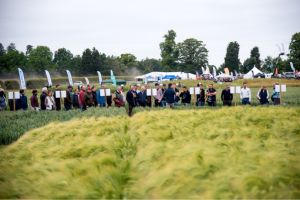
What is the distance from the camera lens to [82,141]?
25.6 feet

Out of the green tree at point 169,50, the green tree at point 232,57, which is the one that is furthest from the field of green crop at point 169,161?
the green tree at point 169,50

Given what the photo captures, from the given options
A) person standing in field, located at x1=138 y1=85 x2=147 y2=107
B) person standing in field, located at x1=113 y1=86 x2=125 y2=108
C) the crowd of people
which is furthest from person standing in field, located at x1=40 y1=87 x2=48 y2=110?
person standing in field, located at x1=138 y1=85 x2=147 y2=107

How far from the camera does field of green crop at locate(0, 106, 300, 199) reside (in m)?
4.76

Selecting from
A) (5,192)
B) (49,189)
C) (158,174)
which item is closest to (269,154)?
(158,174)

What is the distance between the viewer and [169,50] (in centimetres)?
11869

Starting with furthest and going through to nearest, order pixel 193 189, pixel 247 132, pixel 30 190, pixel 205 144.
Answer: pixel 247 132 < pixel 205 144 < pixel 30 190 < pixel 193 189

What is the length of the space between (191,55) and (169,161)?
123354 mm

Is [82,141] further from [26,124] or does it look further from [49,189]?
[26,124]

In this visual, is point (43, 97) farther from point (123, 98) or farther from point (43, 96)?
point (123, 98)

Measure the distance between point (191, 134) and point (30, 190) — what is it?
3379 millimetres

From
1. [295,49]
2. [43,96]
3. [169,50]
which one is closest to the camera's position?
[43,96]

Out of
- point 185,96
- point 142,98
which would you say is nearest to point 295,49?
point 185,96

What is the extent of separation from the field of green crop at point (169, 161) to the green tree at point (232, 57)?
104 meters

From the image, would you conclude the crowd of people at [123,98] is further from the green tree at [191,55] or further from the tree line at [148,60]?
the green tree at [191,55]
